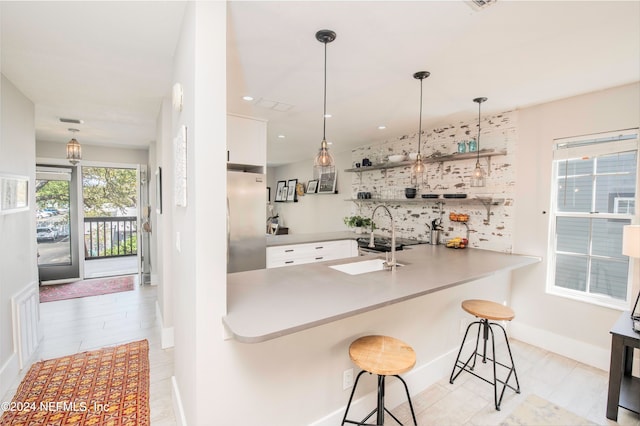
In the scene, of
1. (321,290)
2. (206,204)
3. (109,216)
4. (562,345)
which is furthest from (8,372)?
(109,216)

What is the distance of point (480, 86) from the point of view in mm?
2680

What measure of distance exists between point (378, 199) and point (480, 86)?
233 cm

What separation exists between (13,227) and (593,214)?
536cm

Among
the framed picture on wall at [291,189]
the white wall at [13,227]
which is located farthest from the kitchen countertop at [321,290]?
the framed picture on wall at [291,189]

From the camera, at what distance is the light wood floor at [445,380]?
7.27ft

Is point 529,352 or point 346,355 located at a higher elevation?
point 346,355

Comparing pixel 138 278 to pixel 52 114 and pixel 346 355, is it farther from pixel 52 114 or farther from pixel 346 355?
pixel 346 355

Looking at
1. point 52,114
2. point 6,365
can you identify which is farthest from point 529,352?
point 52,114

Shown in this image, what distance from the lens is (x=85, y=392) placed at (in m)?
2.44

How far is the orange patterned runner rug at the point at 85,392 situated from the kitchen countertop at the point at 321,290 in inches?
51.8

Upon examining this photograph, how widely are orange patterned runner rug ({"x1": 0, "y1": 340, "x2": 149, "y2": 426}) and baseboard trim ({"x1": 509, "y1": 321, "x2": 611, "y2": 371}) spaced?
3755 millimetres

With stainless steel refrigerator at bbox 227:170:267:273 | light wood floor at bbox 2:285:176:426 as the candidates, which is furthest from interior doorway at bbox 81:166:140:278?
stainless steel refrigerator at bbox 227:170:267:273

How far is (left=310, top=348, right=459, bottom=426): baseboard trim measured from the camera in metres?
1.96

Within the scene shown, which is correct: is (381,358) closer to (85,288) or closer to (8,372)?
(8,372)
